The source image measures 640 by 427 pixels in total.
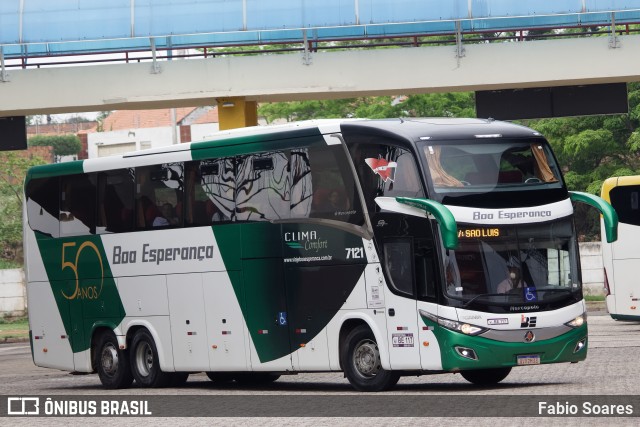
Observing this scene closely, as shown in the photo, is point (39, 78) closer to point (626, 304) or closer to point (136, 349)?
point (136, 349)

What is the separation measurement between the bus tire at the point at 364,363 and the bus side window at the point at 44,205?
7.20m

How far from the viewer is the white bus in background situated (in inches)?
1325

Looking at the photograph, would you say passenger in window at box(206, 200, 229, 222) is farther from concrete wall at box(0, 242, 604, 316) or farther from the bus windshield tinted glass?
concrete wall at box(0, 242, 604, 316)

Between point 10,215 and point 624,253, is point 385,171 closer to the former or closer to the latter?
point 624,253

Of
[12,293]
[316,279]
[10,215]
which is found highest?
[10,215]

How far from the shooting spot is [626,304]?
1345 inches

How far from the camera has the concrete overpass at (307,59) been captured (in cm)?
2888

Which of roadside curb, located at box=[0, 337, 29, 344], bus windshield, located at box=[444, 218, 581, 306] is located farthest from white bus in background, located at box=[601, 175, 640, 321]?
roadside curb, located at box=[0, 337, 29, 344]

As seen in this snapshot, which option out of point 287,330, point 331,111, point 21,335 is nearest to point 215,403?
point 287,330

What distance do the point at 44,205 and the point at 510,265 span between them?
967cm

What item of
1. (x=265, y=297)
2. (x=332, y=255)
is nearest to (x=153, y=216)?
(x=265, y=297)

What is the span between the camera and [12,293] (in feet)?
→ 160

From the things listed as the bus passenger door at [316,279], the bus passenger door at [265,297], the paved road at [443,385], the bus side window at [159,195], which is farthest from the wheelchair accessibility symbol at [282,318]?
the bus side window at [159,195]

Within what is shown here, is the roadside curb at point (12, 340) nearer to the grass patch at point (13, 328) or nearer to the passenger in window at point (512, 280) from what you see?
the grass patch at point (13, 328)
